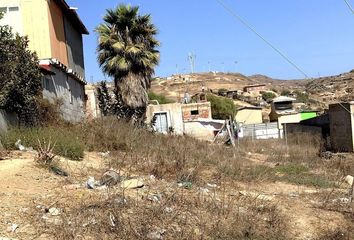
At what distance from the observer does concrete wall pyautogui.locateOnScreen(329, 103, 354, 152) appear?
32.1 meters

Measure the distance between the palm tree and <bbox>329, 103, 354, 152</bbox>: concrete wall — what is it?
43.1 feet

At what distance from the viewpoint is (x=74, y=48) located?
91.4 ft

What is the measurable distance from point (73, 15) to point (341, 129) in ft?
62.5

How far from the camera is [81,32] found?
31.9 m

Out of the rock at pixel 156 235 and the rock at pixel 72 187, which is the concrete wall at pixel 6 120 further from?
the rock at pixel 156 235

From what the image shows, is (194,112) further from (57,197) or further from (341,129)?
(57,197)

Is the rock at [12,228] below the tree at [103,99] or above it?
below

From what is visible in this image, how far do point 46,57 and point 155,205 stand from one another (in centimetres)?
1401

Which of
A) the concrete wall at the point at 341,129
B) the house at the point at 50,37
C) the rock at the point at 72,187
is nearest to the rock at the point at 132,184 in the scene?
the rock at the point at 72,187

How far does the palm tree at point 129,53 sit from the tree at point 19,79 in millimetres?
11320

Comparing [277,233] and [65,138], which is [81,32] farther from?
[277,233]

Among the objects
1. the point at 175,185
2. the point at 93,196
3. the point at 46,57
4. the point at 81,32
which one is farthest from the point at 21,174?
the point at 81,32

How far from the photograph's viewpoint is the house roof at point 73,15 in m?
23.5

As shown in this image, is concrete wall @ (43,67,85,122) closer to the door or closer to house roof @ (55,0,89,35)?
house roof @ (55,0,89,35)
